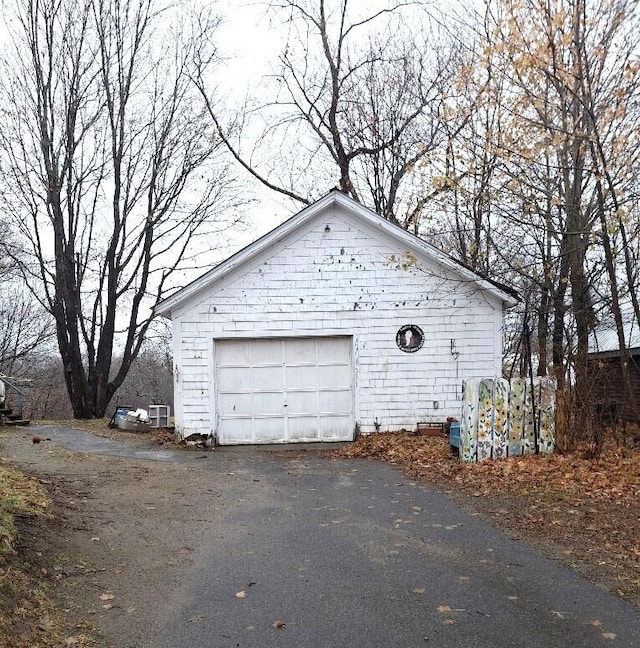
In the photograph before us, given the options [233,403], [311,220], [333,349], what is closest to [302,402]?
[333,349]

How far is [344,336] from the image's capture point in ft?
45.8

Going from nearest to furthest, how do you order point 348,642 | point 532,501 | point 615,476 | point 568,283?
point 348,642
point 532,501
point 615,476
point 568,283

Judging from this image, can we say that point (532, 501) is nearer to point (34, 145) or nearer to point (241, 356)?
Result: point (241, 356)

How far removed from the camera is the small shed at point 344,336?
1380cm

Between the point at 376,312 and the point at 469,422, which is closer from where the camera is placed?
the point at 469,422

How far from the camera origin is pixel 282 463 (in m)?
11.8

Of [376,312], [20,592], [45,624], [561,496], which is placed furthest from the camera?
[376,312]

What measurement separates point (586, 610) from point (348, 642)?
1.78 meters

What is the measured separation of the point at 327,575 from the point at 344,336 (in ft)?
28.7

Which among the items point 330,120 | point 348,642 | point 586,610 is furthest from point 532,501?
point 330,120

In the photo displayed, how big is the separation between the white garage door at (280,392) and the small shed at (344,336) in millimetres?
22

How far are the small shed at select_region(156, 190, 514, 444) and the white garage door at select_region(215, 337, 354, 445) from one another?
0.02 meters

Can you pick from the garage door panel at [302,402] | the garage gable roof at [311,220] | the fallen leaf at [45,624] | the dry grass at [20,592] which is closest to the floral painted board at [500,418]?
the garage gable roof at [311,220]

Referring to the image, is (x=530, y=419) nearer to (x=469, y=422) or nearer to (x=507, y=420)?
(x=507, y=420)
